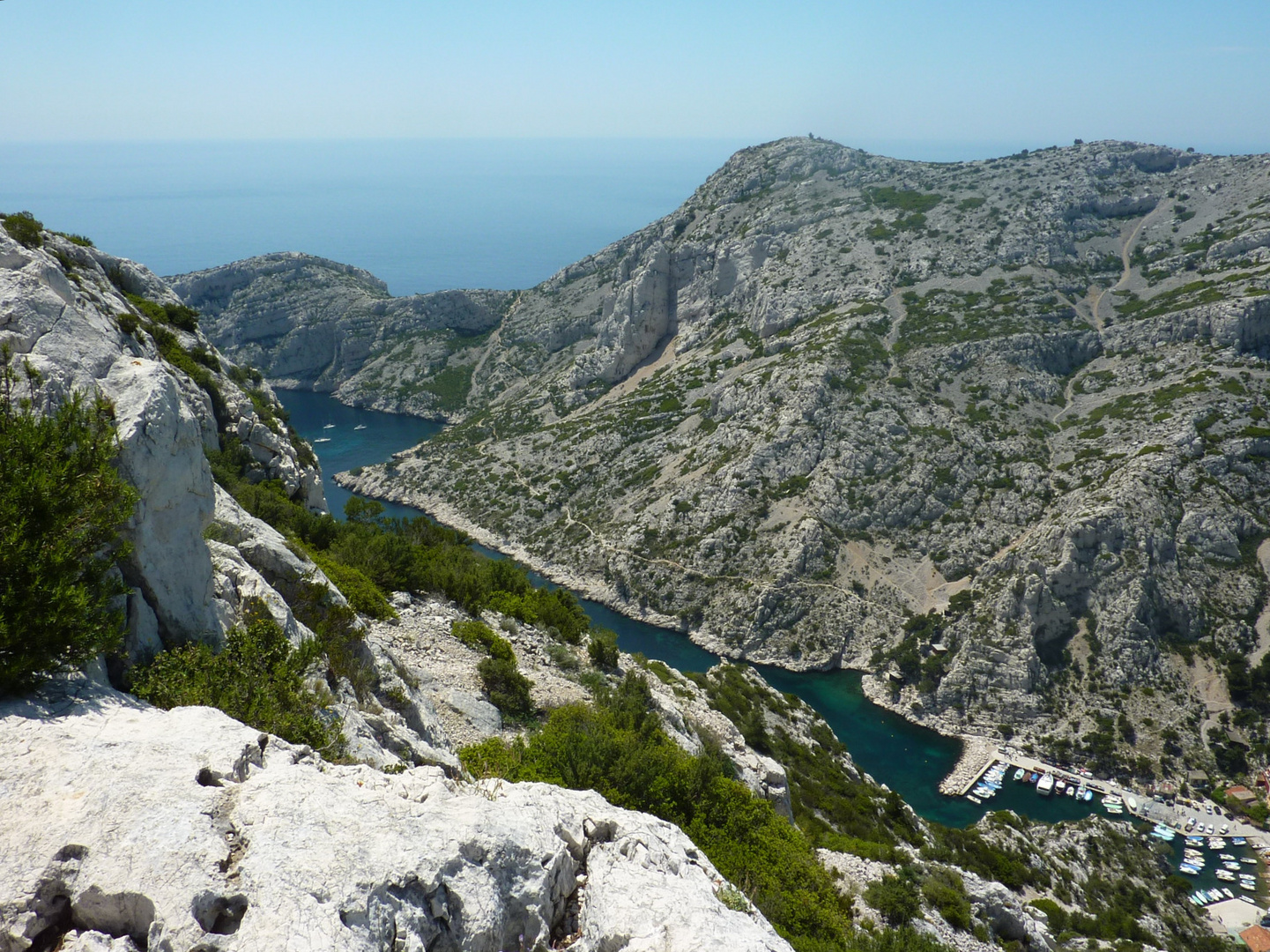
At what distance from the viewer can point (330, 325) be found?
151 m

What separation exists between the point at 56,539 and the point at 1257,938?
52.9 m

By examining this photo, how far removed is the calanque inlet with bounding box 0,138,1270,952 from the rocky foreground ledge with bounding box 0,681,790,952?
0.16 feet


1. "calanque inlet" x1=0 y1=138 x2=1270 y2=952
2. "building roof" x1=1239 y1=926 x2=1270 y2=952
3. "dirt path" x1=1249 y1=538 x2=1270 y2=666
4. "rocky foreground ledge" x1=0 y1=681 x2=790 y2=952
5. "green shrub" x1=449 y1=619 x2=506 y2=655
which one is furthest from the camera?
"dirt path" x1=1249 y1=538 x2=1270 y2=666

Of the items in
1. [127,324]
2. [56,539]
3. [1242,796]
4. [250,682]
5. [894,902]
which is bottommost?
[1242,796]

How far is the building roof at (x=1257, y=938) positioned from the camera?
3338 centimetres

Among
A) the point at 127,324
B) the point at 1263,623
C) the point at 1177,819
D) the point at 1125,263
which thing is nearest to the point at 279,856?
the point at 127,324

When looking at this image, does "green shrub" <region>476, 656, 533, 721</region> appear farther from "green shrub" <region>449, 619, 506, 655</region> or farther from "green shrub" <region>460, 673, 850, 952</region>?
"green shrub" <region>449, 619, 506, 655</region>

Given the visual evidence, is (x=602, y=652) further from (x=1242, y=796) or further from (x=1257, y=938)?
(x=1242, y=796)

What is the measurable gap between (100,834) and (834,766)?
3604cm

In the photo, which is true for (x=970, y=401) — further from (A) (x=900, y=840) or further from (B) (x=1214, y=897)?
(A) (x=900, y=840)

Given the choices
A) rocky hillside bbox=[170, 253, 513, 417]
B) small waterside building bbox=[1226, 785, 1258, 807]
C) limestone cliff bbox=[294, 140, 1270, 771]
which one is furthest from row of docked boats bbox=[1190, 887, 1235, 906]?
rocky hillside bbox=[170, 253, 513, 417]

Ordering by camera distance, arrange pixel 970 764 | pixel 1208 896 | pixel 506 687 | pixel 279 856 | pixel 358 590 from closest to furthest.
Result: pixel 279 856, pixel 506 687, pixel 358 590, pixel 1208 896, pixel 970 764

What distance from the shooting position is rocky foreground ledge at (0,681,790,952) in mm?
6316

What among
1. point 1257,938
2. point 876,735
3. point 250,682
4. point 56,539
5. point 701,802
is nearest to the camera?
point 56,539
